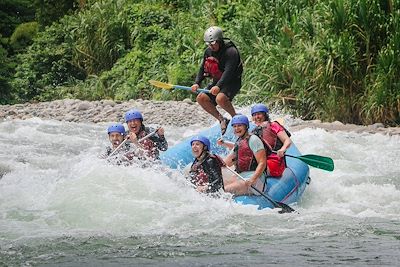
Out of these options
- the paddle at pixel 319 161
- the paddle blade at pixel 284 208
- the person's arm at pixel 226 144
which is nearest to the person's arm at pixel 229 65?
the person's arm at pixel 226 144

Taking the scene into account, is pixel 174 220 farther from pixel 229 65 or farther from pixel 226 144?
pixel 229 65

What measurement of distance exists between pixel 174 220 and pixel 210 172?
2.55 ft

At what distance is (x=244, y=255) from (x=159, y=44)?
12371 millimetres

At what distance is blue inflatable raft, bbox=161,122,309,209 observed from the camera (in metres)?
7.55

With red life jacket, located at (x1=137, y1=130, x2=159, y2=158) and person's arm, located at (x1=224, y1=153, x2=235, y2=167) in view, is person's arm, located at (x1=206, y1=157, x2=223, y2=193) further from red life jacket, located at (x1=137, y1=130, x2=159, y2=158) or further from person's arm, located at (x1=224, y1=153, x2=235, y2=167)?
red life jacket, located at (x1=137, y1=130, x2=159, y2=158)

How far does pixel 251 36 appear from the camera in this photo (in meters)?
15.1

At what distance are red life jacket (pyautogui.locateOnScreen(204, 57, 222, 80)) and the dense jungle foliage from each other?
3437mm

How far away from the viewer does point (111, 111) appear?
49.5 feet

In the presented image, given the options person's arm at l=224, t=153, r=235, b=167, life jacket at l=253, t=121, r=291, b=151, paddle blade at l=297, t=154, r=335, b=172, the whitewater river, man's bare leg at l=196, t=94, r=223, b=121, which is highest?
man's bare leg at l=196, t=94, r=223, b=121

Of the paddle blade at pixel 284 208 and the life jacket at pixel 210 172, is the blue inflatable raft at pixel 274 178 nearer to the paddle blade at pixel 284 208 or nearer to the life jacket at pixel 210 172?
the paddle blade at pixel 284 208

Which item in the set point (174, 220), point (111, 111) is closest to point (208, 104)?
point (174, 220)

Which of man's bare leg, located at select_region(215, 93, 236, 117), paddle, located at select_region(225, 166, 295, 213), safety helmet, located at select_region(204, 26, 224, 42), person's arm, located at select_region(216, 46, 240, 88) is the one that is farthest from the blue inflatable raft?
safety helmet, located at select_region(204, 26, 224, 42)

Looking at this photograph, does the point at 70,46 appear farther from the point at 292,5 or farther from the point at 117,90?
the point at 292,5

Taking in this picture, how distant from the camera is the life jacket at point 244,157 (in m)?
7.89
